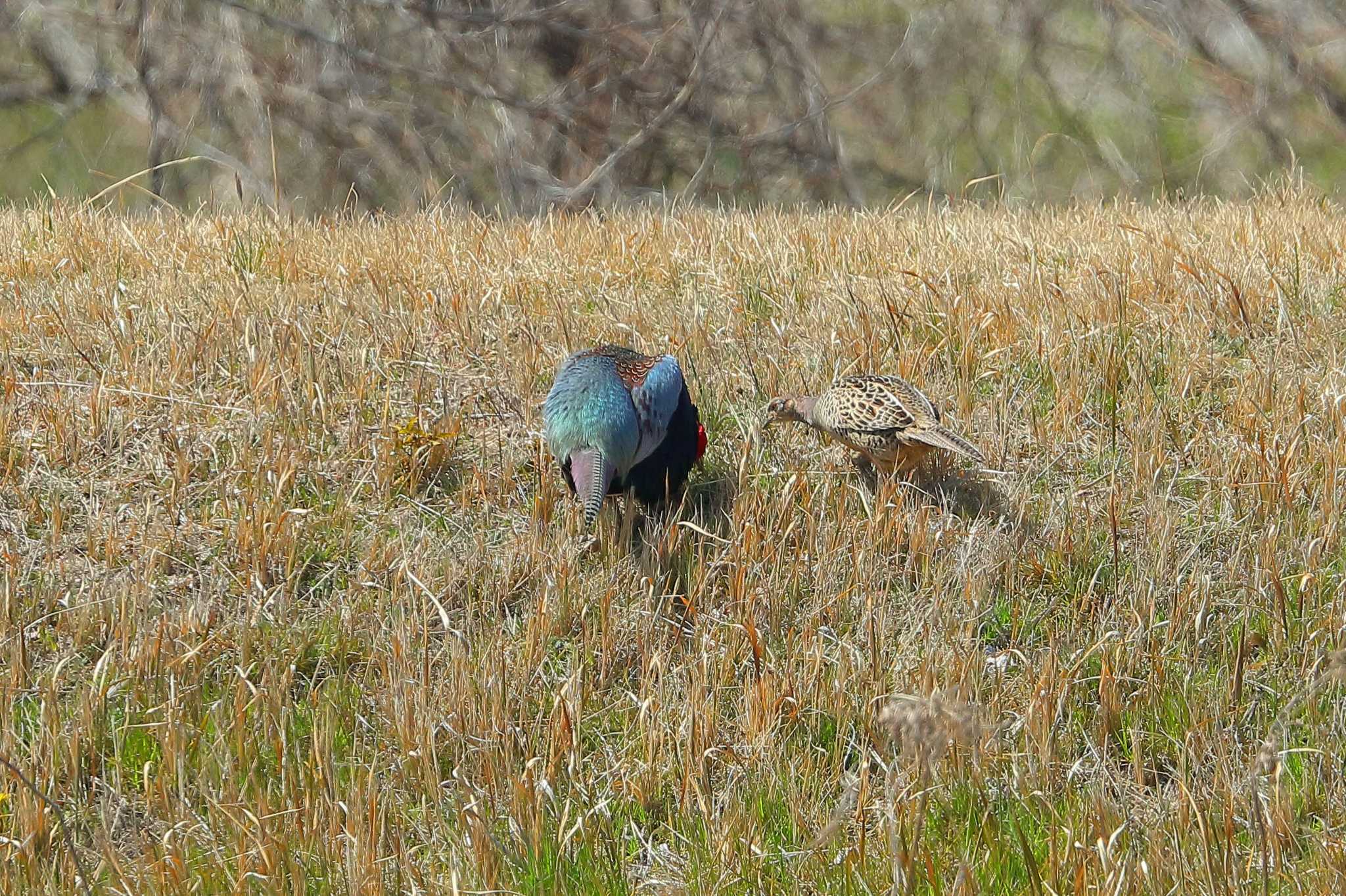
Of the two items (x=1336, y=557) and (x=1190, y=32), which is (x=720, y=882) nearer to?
(x=1336, y=557)

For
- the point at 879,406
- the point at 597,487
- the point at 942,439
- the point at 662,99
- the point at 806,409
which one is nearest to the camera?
the point at 597,487

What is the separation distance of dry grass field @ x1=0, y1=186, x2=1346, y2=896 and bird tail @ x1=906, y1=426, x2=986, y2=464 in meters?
0.26

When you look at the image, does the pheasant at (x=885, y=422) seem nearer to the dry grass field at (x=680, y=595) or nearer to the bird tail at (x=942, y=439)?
the bird tail at (x=942, y=439)

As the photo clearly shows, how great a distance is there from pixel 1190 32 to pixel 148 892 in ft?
44.8

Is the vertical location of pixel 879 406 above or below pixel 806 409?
above

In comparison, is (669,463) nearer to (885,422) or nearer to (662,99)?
(885,422)

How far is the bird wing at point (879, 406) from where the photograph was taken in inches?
158

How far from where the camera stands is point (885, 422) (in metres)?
4.02

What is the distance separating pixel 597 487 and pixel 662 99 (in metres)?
10.2

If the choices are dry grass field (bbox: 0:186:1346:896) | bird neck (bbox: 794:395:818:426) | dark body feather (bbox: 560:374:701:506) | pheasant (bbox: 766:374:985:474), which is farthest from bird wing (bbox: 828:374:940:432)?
dark body feather (bbox: 560:374:701:506)

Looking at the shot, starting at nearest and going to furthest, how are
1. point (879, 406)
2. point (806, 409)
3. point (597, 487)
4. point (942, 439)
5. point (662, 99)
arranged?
point (597, 487)
point (942, 439)
point (879, 406)
point (806, 409)
point (662, 99)

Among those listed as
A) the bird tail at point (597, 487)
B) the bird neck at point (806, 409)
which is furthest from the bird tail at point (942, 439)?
the bird tail at point (597, 487)

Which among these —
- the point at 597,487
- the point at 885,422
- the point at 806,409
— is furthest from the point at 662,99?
the point at 597,487

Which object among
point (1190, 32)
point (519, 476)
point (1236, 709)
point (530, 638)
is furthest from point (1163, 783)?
point (1190, 32)
